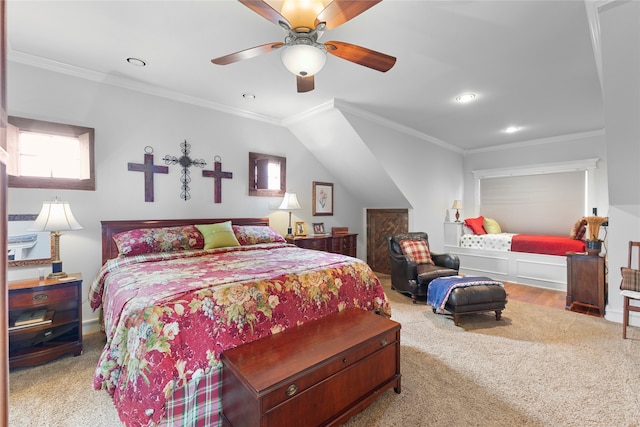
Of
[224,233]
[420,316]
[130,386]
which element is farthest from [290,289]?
[420,316]

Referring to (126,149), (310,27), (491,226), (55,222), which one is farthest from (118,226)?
(491,226)

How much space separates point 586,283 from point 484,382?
95.9 inches

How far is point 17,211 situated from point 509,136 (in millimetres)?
6858

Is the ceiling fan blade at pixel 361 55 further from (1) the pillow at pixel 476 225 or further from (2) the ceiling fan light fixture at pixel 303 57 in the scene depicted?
(1) the pillow at pixel 476 225

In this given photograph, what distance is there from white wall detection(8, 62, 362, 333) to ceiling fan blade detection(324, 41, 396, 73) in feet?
7.83

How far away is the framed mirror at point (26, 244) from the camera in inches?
99.6

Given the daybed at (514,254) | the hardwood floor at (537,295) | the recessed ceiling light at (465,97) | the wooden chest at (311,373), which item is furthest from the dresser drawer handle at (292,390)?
the daybed at (514,254)

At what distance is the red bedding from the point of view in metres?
4.30

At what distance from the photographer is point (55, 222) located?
2359mm

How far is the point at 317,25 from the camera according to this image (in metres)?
1.74

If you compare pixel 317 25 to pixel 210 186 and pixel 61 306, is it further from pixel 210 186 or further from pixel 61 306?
pixel 61 306

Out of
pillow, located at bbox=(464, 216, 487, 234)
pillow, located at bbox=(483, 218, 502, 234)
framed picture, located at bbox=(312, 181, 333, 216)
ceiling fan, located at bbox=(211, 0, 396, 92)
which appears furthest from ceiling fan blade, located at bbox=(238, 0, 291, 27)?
pillow, located at bbox=(483, 218, 502, 234)

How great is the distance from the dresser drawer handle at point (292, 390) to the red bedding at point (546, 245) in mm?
4792

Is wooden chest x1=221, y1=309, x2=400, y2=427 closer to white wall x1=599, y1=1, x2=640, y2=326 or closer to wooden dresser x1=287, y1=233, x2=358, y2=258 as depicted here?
wooden dresser x1=287, y1=233, x2=358, y2=258
